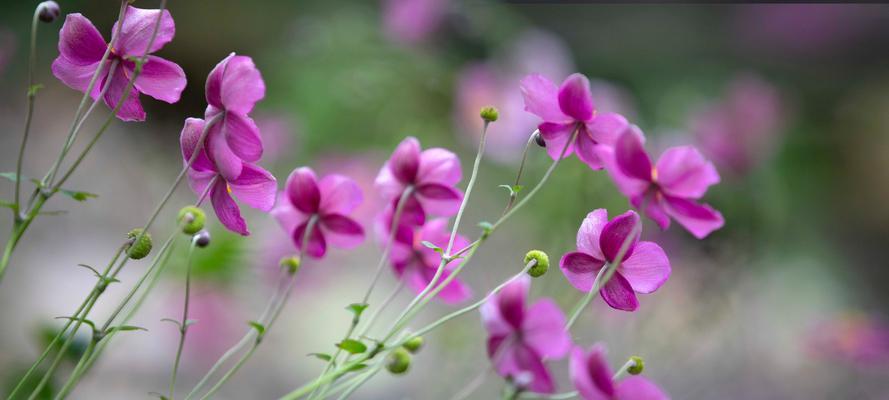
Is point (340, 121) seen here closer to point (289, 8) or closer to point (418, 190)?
point (289, 8)

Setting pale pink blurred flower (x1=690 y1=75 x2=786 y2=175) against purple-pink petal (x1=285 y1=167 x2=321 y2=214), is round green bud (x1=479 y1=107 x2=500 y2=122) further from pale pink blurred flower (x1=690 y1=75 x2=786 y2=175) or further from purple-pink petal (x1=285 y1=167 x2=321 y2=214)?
pale pink blurred flower (x1=690 y1=75 x2=786 y2=175)

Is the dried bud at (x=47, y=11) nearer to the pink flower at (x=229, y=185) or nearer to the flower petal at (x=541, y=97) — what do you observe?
the pink flower at (x=229, y=185)

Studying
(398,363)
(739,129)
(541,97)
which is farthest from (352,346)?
(739,129)

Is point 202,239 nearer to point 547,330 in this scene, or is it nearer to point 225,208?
point 225,208

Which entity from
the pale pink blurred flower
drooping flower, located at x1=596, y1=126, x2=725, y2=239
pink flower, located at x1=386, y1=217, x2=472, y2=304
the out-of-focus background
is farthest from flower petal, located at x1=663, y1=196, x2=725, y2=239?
the pale pink blurred flower

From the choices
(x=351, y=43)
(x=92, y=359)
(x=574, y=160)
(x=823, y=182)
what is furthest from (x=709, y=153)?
(x=92, y=359)

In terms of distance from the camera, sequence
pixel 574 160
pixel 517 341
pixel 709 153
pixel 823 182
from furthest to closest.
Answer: pixel 823 182
pixel 709 153
pixel 574 160
pixel 517 341
